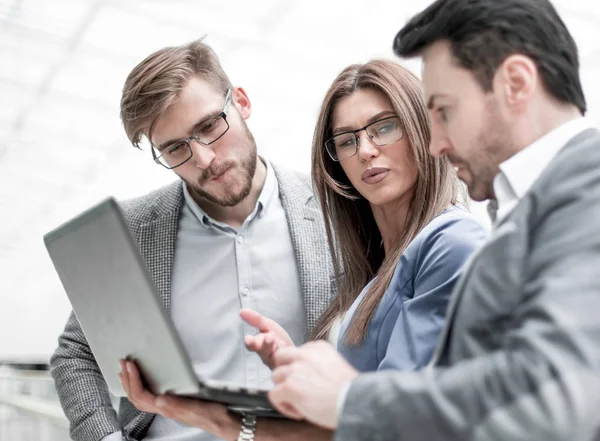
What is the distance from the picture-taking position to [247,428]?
1351mm

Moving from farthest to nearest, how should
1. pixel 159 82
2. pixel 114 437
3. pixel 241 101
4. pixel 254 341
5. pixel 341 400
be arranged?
pixel 241 101
pixel 159 82
pixel 114 437
pixel 254 341
pixel 341 400

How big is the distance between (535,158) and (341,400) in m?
0.44

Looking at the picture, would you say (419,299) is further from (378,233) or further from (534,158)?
(378,233)

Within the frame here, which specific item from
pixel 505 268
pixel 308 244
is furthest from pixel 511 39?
pixel 308 244

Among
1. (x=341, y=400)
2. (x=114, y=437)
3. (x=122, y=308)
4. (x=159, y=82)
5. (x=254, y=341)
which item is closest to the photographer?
(x=341, y=400)

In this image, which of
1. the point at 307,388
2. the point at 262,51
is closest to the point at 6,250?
the point at 262,51

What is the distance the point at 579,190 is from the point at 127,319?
29.6 inches

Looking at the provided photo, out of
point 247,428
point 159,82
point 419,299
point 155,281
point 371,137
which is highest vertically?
point 159,82

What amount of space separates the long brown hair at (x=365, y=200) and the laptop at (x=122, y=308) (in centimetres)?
44

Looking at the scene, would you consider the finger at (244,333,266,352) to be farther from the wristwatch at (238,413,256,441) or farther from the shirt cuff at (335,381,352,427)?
the shirt cuff at (335,381,352,427)

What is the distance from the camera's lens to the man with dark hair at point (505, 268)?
0.79 metres

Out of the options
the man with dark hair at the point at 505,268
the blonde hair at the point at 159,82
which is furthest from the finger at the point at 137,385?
the blonde hair at the point at 159,82

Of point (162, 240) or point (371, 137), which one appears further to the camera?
point (162, 240)

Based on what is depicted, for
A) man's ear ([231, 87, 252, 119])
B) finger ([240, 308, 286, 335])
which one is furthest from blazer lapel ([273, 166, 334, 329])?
finger ([240, 308, 286, 335])
